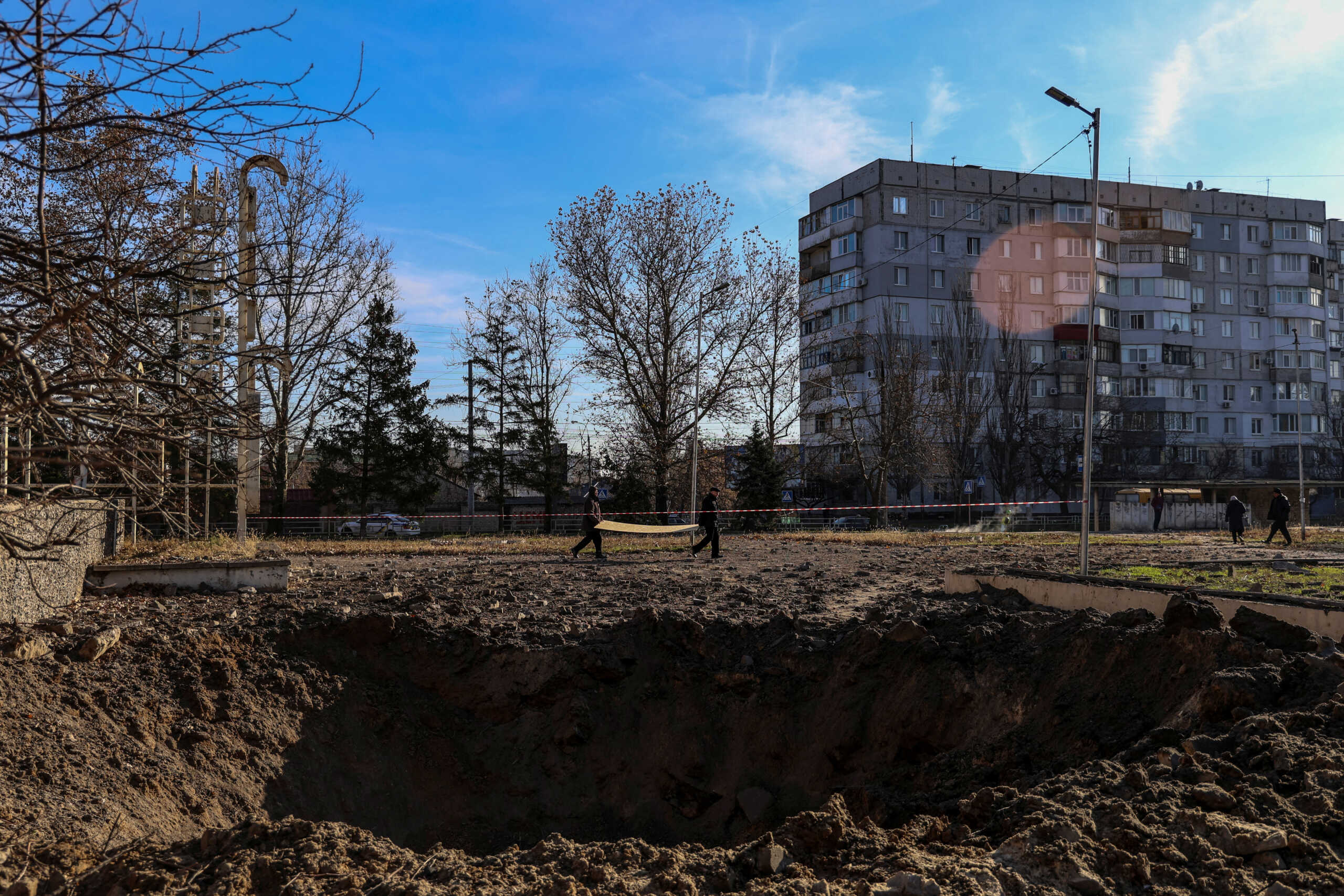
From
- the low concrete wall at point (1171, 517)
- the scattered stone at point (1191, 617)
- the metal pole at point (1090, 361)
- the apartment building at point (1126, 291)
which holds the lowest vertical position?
the low concrete wall at point (1171, 517)

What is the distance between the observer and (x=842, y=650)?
7.91 m

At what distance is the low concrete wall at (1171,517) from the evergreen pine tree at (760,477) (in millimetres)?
13885

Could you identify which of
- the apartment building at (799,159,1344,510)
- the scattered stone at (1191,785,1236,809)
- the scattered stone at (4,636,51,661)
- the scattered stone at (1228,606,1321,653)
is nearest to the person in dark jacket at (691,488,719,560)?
the scattered stone at (1228,606,1321,653)

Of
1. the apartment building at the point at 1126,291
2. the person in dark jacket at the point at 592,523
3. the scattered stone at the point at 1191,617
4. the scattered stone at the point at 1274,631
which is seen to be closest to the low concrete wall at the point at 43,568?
the scattered stone at the point at 1191,617

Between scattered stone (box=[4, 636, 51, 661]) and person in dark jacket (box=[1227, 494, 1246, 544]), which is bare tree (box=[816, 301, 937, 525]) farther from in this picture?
scattered stone (box=[4, 636, 51, 661])

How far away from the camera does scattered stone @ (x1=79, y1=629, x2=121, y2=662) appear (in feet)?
20.9

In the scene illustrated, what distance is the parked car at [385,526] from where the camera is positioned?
37031 millimetres

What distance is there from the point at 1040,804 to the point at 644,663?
4.36 meters

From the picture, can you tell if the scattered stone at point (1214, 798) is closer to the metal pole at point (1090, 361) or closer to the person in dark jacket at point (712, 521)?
the metal pole at point (1090, 361)

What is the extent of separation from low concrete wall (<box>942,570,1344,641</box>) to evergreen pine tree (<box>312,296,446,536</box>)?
2875 centimetres

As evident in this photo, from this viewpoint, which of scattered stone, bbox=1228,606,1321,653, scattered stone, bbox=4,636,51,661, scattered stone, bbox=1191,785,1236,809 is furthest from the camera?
scattered stone, bbox=1228,606,1321,653

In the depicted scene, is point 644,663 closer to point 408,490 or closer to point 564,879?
point 564,879

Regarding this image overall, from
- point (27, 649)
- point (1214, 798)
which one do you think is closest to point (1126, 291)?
point (1214, 798)

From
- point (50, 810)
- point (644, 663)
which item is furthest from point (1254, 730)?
point (50, 810)
